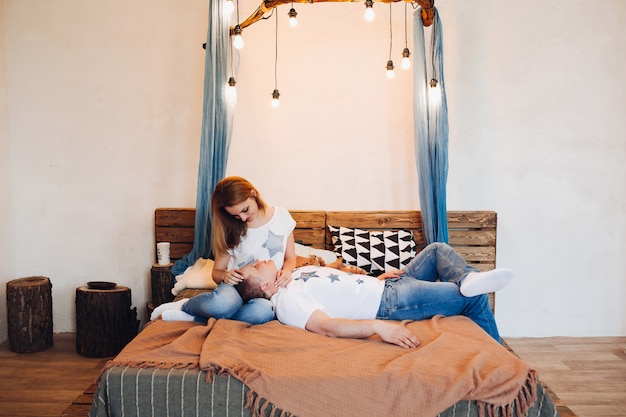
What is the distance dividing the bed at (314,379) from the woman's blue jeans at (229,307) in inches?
9.9

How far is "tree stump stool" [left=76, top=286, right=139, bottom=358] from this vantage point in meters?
3.87

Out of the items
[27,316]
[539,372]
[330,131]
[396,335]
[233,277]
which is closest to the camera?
[396,335]

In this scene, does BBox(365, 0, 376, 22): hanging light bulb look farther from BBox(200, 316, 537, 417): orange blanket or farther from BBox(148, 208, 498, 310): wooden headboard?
BBox(200, 316, 537, 417): orange blanket

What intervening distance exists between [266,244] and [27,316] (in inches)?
77.2

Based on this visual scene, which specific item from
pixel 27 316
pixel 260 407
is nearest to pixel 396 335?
pixel 260 407

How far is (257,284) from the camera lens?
114 inches

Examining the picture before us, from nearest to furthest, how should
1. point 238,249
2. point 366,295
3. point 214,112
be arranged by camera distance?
point 366,295, point 238,249, point 214,112

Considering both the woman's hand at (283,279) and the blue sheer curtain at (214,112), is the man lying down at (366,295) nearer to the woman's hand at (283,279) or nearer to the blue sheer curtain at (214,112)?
the woman's hand at (283,279)

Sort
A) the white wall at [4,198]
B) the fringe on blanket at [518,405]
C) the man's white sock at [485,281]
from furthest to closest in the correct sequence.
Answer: the white wall at [4,198] → the man's white sock at [485,281] → the fringe on blanket at [518,405]

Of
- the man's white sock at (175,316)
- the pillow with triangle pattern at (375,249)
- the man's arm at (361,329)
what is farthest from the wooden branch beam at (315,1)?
the man's arm at (361,329)

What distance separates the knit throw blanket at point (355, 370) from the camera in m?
2.11

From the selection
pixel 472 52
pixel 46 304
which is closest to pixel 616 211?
pixel 472 52

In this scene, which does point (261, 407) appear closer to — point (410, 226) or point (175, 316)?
point (175, 316)

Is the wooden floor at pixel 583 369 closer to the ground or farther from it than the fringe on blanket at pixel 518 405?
closer to the ground
